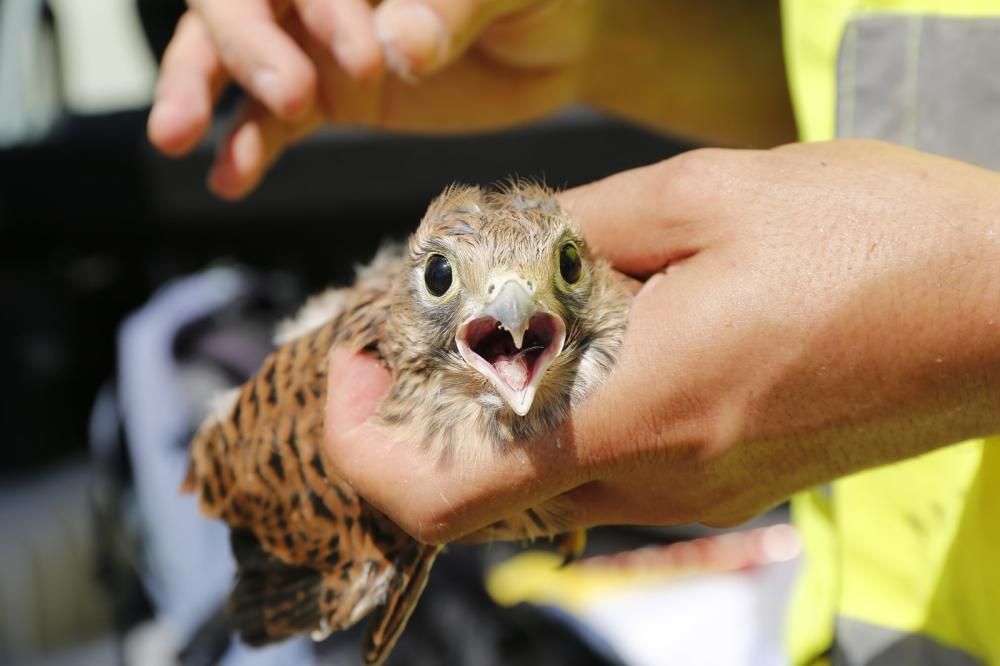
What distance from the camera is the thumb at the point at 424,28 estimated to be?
6.66ft

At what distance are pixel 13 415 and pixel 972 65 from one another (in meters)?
A: 3.87

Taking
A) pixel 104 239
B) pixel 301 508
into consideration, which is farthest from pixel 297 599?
pixel 104 239

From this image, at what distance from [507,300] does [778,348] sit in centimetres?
40

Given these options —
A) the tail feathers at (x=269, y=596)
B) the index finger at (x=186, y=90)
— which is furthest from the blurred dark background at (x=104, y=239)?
the tail feathers at (x=269, y=596)

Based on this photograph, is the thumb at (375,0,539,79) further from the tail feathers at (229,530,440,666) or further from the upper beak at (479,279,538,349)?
the tail feathers at (229,530,440,666)

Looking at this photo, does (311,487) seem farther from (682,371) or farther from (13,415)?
(13,415)

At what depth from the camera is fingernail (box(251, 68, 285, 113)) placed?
2221mm

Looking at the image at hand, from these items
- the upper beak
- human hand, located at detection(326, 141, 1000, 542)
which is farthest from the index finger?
the upper beak

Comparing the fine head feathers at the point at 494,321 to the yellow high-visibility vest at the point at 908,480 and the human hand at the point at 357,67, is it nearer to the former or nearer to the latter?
the human hand at the point at 357,67

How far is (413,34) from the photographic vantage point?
204 cm

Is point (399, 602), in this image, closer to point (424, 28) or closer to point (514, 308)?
point (514, 308)

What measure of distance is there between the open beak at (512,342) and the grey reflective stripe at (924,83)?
0.88 meters

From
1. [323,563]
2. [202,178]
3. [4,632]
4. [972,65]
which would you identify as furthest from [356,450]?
[202,178]

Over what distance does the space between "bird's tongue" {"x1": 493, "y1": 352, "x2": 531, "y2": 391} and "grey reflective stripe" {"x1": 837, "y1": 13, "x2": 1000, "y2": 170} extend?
0.92m
